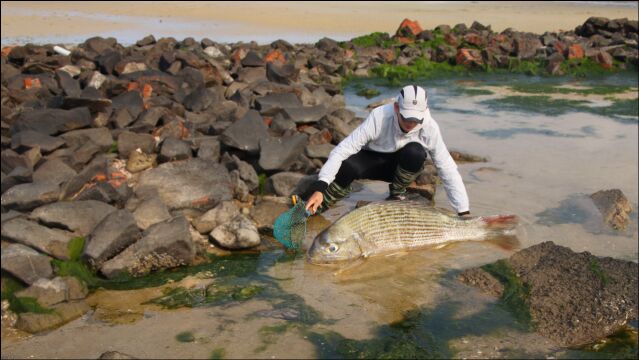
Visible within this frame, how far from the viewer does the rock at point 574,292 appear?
4309 millimetres

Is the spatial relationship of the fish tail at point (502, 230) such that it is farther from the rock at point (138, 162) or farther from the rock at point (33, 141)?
the rock at point (33, 141)

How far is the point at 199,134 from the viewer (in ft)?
27.3

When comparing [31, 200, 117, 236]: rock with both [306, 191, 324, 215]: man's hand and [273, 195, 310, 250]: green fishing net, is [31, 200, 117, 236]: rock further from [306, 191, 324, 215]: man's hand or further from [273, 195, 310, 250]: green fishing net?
[306, 191, 324, 215]: man's hand

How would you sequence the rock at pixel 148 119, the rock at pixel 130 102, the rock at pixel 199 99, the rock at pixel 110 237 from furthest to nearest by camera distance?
the rock at pixel 199 99 → the rock at pixel 130 102 → the rock at pixel 148 119 → the rock at pixel 110 237

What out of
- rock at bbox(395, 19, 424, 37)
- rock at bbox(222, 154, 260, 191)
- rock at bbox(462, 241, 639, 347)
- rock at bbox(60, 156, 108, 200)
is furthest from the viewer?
rock at bbox(395, 19, 424, 37)

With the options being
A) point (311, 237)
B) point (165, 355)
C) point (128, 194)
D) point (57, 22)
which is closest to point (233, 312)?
Answer: point (165, 355)

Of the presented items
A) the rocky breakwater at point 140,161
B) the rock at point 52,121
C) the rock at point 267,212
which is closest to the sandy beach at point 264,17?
the rocky breakwater at point 140,161

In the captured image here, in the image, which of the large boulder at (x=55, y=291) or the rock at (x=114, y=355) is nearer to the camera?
the rock at (x=114, y=355)

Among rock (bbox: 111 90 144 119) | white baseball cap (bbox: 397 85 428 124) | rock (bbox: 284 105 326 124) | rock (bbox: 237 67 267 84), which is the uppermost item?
white baseball cap (bbox: 397 85 428 124)

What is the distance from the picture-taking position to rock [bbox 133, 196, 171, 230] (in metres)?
5.80

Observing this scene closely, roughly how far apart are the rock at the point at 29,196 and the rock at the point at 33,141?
1.25 metres

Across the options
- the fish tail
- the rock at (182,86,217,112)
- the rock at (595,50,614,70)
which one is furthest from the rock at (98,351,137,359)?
the rock at (595,50,614,70)

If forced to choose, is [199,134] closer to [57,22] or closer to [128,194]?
[128,194]

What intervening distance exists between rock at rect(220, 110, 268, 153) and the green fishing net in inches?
87.2
